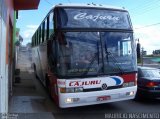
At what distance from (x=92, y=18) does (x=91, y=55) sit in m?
1.24

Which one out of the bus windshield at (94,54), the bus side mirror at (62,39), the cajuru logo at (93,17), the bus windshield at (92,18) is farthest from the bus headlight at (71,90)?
the cajuru logo at (93,17)

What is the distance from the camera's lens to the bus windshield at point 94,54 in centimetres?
853

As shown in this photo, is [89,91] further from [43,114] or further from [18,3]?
[18,3]

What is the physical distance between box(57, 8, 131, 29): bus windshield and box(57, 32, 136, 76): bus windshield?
278mm

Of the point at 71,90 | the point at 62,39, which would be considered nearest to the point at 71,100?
the point at 71,90

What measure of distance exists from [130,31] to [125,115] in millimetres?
2738

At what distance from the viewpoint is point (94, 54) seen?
8828 millimetres

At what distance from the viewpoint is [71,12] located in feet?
29.6

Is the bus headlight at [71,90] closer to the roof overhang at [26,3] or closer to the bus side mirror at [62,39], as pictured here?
the bus side mirror at [62,39]

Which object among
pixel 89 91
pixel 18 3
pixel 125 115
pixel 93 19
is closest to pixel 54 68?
pixel 89 91

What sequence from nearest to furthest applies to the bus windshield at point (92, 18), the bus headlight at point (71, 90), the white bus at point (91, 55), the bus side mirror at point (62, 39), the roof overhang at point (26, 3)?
the bus headlight at point (71, 90) → the white bus at point (91, 55) → the bus side mirror at point (62, 39) → the bus windshield at point (92, 18) → the roof overhang at point (26, 3)

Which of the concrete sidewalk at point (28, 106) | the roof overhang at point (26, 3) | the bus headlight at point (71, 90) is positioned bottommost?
the concrete sidewalk at point (28, 106)

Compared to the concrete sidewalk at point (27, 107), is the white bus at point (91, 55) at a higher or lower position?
higher

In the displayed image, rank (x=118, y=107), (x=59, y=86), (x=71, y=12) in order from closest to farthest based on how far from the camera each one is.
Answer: (x=59, y=86)
(x=71, y=12)
(x=118, y=107)
